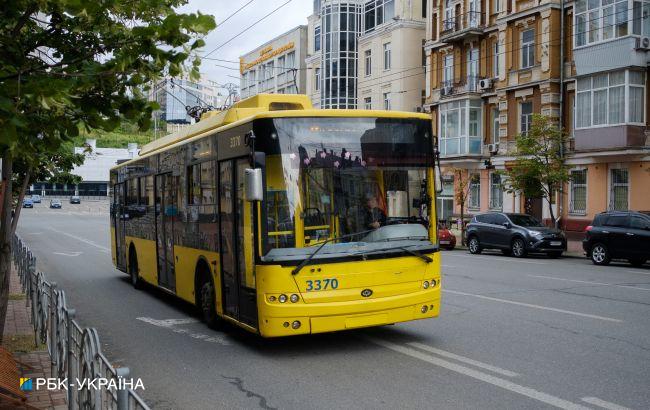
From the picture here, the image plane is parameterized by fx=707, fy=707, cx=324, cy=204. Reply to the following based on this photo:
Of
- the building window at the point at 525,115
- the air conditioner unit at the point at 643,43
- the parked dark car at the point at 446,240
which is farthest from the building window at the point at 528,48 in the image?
the parked dark car at the point at 446,240

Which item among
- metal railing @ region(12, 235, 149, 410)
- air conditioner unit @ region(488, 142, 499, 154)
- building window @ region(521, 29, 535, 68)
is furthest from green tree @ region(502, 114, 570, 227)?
metal railing @ region(12, 235, 149, 410)

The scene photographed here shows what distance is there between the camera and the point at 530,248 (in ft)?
83.4

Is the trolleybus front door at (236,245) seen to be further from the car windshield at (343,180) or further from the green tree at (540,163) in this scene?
the green tree at (540,163)

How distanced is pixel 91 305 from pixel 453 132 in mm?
30215

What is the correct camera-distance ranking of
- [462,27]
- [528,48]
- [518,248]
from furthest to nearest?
[462,27], [528,48], [518,248]

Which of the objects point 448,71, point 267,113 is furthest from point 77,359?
point 448,71

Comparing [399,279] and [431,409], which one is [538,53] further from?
[431,409]

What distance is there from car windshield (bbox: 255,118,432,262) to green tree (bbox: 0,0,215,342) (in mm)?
2358

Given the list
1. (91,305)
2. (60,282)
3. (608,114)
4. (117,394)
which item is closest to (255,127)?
(117,394)

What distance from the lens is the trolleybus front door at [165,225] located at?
12273 mm

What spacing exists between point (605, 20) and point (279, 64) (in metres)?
42.1

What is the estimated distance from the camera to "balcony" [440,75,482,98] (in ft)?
128

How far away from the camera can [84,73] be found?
534cm

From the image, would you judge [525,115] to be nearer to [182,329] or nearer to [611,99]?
[611,99]
